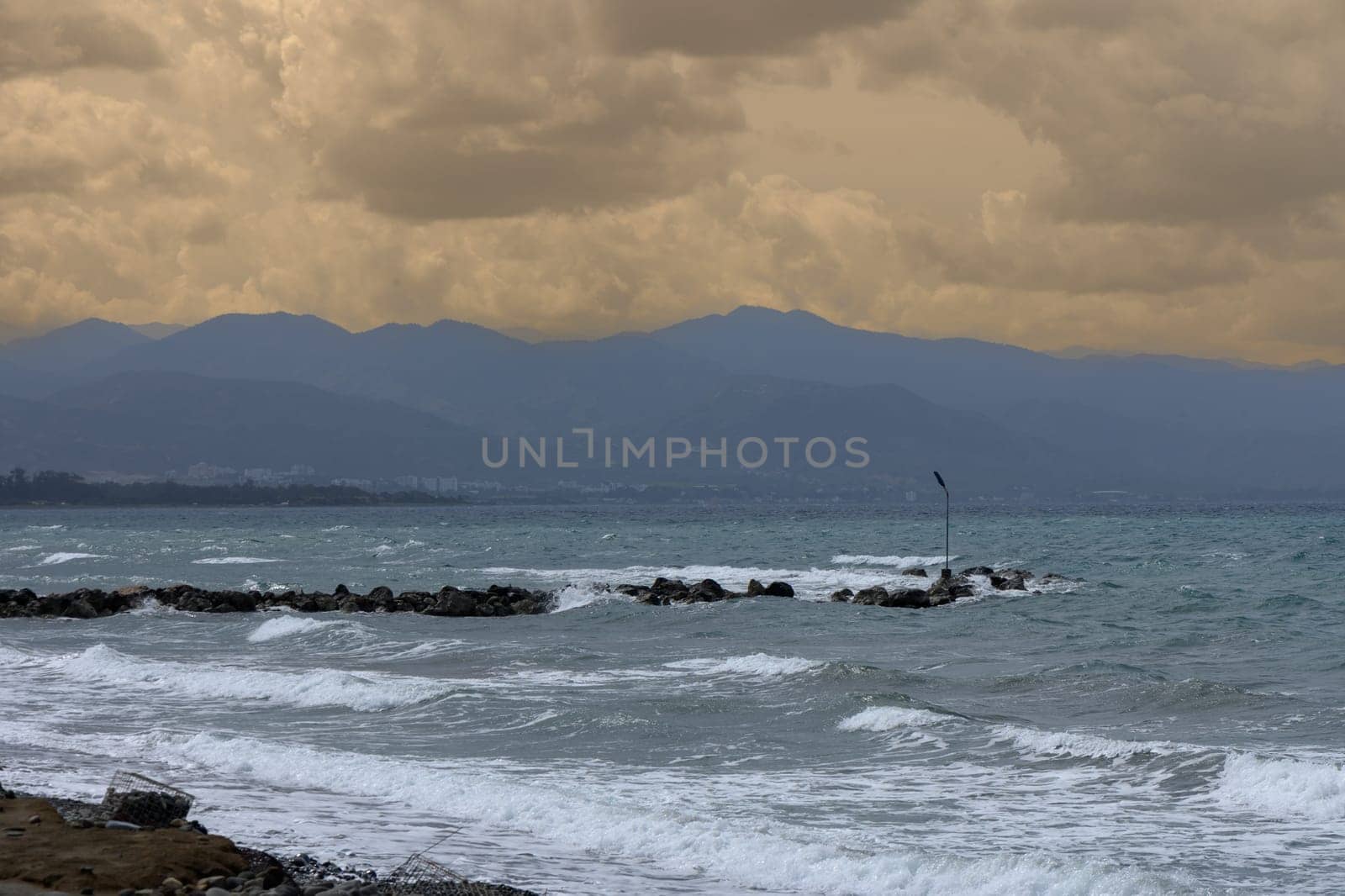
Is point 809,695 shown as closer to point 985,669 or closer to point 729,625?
point 985,669

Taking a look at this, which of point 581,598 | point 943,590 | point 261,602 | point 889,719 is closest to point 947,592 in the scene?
point 943,590

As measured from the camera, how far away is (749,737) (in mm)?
20547

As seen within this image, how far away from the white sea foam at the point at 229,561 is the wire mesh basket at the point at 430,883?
67.0 metres

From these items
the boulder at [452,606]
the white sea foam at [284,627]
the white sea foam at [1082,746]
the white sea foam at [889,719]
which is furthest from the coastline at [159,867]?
the boulder at [452,606]

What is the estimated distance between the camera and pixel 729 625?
130 ft

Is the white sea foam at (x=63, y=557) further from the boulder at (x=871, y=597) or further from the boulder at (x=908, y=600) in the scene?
the boulder at (x=908, y=600)

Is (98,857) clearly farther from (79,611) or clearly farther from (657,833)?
(79,611)

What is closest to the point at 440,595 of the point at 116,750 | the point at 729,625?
the point at 729,625

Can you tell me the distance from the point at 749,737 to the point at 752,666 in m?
7.61

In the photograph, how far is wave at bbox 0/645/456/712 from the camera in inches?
961

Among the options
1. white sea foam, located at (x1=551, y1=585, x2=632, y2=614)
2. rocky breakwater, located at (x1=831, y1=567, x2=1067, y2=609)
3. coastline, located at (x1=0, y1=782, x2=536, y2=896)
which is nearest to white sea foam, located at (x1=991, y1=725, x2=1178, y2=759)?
coastline, located at (x1=0, y1=782, x2=536, y2=896)

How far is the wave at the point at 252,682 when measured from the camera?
24422mm

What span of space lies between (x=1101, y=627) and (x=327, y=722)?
2255 centimetres

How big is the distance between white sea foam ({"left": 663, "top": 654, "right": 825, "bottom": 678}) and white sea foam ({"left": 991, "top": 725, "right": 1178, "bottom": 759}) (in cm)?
749
